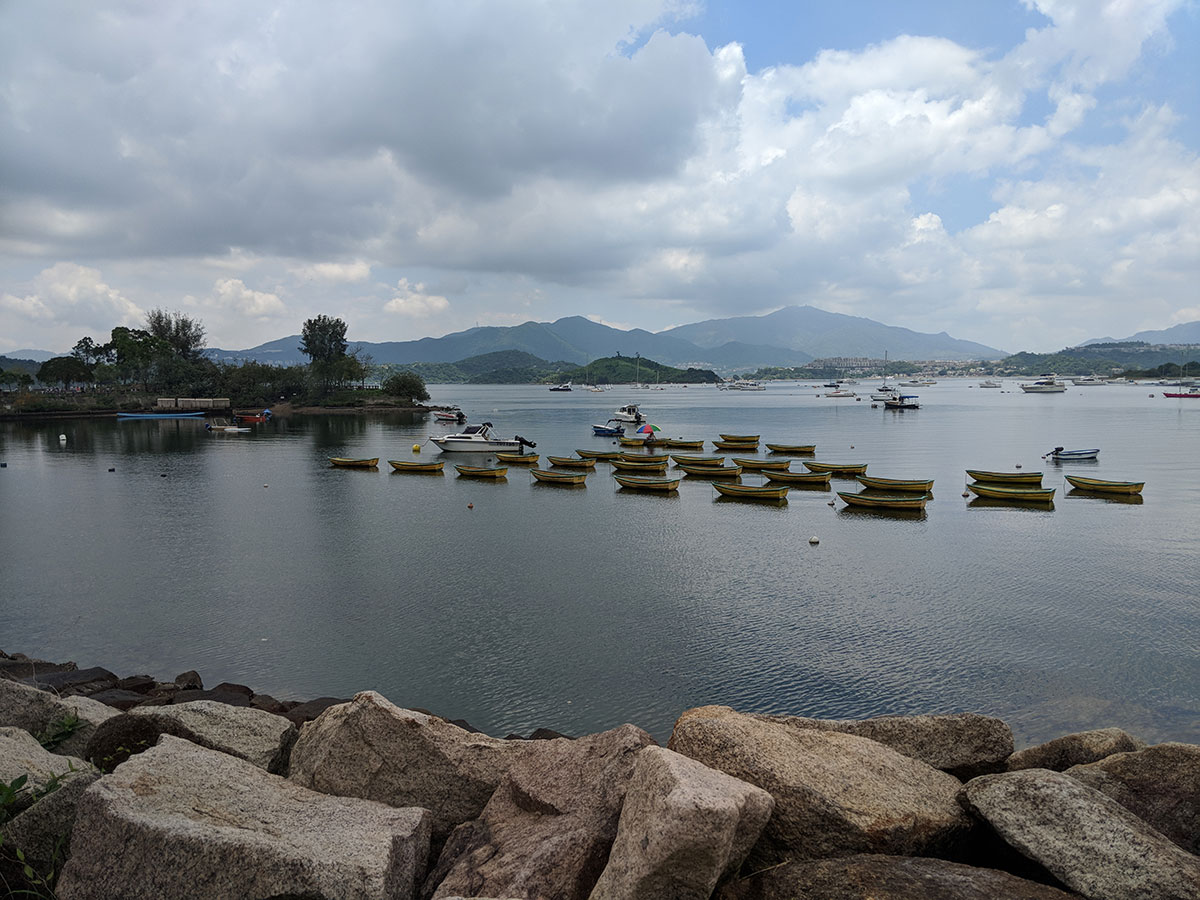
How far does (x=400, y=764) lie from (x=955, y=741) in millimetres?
5664

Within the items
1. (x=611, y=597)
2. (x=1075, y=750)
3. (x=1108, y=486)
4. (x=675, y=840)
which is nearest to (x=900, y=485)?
(x=1108, y=486)

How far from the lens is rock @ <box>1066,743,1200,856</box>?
243 inches

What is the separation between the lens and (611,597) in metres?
24.4

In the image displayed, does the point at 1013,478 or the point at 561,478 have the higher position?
the point at 561,478

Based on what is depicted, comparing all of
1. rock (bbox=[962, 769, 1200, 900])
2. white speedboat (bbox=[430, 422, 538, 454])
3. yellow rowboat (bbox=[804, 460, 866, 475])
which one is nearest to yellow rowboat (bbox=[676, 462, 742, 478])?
yellow rowboat (bbox=[804, 460, 866, 475])

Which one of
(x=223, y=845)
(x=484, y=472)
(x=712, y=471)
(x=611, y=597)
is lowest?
(x=611, y=597)

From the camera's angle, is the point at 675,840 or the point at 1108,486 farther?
the point at 1108,486

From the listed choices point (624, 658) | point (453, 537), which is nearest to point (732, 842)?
point (624, 658)

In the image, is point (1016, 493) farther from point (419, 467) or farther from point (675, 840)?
point (675, 840)

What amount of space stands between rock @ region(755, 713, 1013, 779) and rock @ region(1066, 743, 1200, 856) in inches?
37.1

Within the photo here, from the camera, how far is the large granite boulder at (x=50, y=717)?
891cm

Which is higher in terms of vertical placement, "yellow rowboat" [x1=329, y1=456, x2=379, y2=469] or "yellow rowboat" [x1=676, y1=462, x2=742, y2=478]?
"yellow rowboat" [x1=329, y1=456, x2=379, y2=469]

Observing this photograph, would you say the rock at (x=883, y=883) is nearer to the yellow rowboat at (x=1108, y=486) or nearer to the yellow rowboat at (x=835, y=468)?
the yellow rowboat at (x=1108, y=486)

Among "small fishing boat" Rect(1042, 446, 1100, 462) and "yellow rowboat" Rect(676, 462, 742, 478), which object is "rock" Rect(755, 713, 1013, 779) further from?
"small fishing boat" Rect(1042, 446, 1100, 462)
